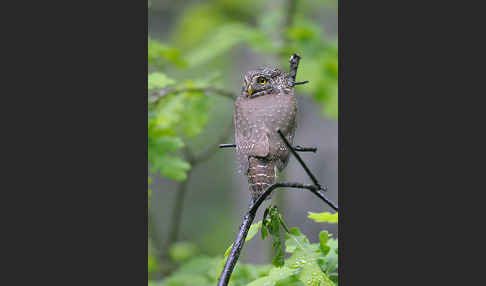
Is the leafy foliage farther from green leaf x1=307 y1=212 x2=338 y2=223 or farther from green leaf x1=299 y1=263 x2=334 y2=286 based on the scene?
green leaf x1=307 y1=212 x2=338 y2=223

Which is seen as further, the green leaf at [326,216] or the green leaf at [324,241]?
the green leaf at [324,241]

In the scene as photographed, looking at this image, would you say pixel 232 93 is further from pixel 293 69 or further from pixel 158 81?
pixel 293 69

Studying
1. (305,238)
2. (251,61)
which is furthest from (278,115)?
(251,61)

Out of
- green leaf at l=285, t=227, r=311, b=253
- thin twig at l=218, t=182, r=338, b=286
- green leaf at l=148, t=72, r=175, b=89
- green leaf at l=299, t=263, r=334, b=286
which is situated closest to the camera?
thin twig at l=218, t=182, r=338, b=286

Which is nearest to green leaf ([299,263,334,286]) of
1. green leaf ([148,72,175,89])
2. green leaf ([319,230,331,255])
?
green leaf ([319,230,331,255])

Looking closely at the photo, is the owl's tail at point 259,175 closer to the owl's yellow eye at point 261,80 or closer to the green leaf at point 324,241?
the owl's yellow eye at point 261,80

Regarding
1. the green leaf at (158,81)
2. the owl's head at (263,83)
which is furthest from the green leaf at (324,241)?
the green leaf at (158,81)

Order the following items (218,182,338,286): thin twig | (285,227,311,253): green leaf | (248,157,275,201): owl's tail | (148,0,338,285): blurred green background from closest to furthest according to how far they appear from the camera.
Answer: (218,182,338,286): thin twig, (248,157,275,201): owl's tail, (285,227,311,253): green leaf, (148,0,338,285): blurred green background

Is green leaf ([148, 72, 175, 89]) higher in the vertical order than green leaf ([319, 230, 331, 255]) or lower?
higher
